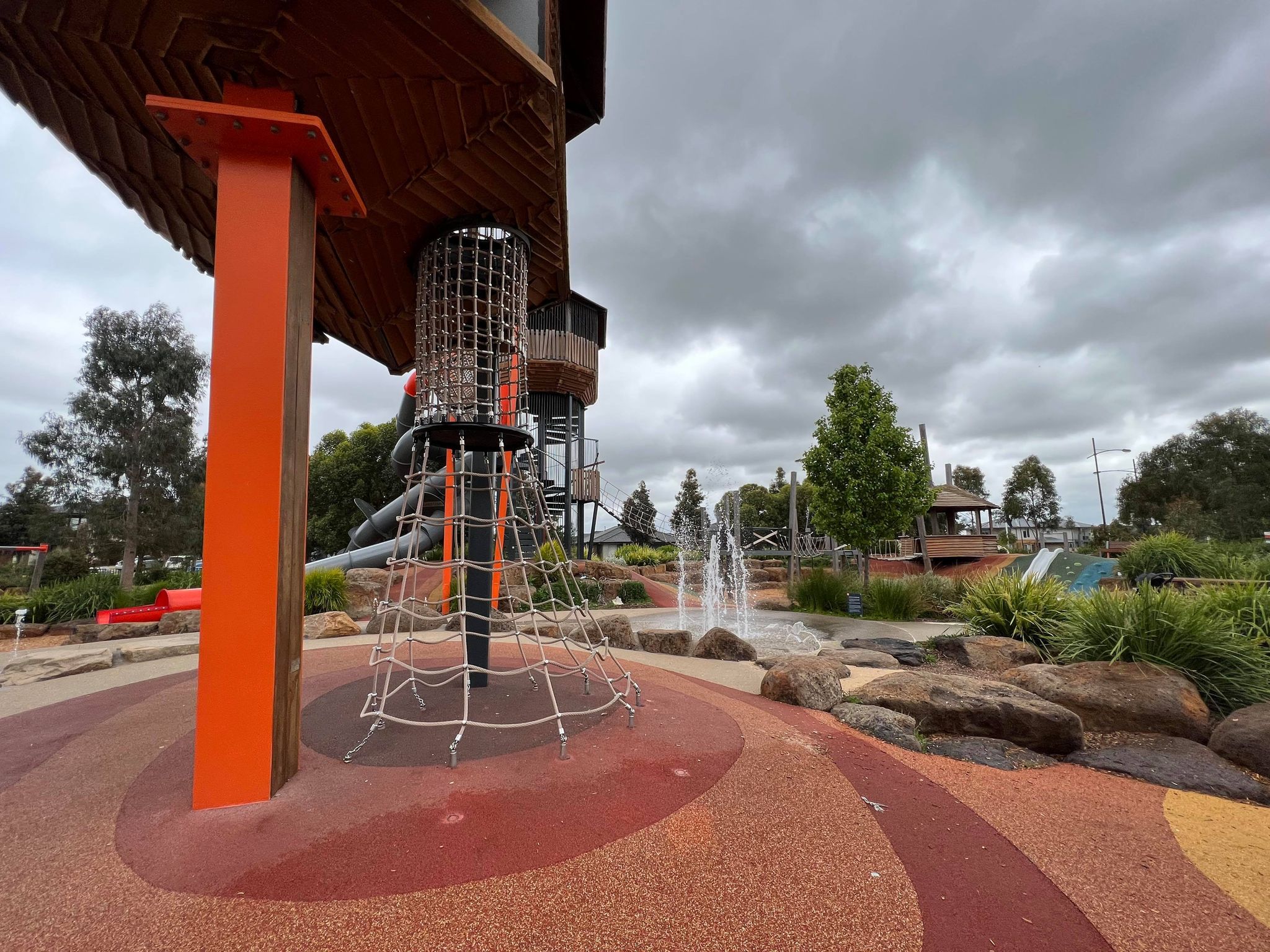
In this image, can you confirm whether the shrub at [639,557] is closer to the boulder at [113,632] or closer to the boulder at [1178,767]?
the boulder at [113,632]

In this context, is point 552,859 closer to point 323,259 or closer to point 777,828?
point 777,828

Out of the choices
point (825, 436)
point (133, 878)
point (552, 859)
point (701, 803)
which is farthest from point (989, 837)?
point (825, 436)

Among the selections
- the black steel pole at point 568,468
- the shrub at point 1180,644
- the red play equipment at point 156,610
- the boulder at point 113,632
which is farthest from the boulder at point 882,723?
the black steel pole at point 568,468

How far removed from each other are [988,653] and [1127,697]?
2173 millimetres

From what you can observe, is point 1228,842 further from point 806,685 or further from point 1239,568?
point 1239,568

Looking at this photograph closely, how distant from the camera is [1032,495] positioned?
5466cm

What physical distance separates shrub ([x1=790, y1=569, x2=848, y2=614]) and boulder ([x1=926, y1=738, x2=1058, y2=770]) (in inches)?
358

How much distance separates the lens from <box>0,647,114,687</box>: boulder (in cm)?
619

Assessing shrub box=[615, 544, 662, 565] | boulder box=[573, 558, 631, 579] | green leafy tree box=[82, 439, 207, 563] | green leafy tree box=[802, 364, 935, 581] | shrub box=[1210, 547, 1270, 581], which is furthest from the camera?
shrub box=[615, 544, 662, 565]

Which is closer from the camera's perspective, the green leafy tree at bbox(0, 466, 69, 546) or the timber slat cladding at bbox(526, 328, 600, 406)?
the timber slat cladding at bbox(526, 328, 600, 406)

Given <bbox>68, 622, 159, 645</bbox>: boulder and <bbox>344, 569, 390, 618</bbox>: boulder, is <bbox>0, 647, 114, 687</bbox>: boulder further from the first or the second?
<bbox>344, 569, 390, 618</bbox>: boulder

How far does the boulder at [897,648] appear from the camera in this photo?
23.7 feet

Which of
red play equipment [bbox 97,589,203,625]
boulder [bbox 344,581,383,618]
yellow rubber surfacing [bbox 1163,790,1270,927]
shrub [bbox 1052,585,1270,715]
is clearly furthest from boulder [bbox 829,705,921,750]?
red play equipment [bbox 97,589,203,625]

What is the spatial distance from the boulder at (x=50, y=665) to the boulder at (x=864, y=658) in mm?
8556
